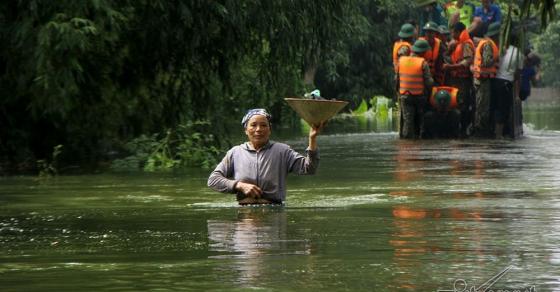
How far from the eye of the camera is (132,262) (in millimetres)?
11430

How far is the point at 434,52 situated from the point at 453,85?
0.77m

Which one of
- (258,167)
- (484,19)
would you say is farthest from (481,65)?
(258,167)

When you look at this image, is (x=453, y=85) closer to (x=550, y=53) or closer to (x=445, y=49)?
(x=445, y=49)

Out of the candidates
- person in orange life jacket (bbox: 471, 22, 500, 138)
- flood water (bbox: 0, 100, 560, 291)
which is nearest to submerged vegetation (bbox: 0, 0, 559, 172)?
flood water (bbox: 0, 100, 560, 291)

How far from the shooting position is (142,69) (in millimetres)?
24109

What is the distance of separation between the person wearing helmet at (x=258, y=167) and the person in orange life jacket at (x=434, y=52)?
17.1 m

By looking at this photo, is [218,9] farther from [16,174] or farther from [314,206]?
[314,206]

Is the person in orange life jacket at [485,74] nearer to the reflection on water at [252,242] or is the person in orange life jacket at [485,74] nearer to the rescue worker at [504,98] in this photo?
the rescue worker at [504,98]

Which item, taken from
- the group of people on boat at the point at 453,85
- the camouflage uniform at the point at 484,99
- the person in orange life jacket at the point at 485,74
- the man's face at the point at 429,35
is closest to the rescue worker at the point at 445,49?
the group of people on boat at the point at 453,85

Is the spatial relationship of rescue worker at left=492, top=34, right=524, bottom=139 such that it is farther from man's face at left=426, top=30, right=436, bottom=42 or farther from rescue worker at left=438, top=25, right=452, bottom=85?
man's face at left=426, top=30, right=436, bottom=42

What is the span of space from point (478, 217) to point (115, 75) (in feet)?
32.5

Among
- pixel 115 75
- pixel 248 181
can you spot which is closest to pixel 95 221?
pixel 248 181

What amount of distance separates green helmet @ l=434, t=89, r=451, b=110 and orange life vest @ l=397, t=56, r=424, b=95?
31 centimetres

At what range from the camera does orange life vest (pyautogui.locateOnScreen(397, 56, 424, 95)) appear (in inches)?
1248
